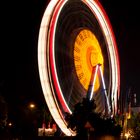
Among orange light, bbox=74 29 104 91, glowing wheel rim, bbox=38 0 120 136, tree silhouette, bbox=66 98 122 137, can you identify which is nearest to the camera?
glowing wheel rim, bbox=38 0 120 136

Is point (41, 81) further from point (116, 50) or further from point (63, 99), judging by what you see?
point (116, 50)

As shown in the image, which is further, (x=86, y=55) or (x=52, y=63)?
(x=86, y=55)

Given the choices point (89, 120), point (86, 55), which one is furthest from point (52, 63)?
point (86, 55)

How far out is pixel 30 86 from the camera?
94.6 ft

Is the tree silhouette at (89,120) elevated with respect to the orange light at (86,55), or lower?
lower

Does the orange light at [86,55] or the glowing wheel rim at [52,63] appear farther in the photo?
the orange light at [86,55]

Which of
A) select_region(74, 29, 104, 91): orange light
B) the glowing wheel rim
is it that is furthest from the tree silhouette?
select_region(74, 29, 104, 91): orange light

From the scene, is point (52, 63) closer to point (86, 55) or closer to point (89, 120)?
point (89, 120)

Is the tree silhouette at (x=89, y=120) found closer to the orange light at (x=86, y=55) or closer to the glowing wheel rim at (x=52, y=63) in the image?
the glowing wheel rim at (x=52, y=63)

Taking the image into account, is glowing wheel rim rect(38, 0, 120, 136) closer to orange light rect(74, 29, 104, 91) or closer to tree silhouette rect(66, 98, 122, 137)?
tree silhouette rect(66, 98, 122, 137)

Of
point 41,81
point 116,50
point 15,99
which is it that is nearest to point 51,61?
point 41,81

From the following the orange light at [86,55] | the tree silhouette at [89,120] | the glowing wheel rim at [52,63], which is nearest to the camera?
the glowing wheel rim at [52,63]

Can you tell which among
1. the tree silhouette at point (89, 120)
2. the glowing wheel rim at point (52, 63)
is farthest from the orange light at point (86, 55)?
the tree silhouette at point (89, 120)

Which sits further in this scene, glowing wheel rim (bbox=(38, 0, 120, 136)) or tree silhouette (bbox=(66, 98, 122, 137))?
tree silhouette (bbox=(66, 98, 122, 137))
